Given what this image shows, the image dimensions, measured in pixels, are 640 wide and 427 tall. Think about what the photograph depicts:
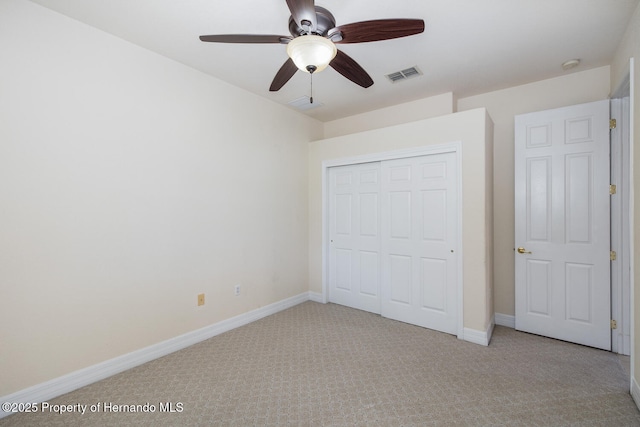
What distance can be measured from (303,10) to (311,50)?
0.20m

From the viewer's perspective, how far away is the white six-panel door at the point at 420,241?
3125 millimetres

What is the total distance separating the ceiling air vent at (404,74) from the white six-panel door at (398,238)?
0.87 metres

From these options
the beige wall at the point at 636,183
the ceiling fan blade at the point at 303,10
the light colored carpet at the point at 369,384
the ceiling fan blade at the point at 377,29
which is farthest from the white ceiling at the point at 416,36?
the light colored carpet at the point at 369,384

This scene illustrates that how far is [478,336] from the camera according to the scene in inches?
113

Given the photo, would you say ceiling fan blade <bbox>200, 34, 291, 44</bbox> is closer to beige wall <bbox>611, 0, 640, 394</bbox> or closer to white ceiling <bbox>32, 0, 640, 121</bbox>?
white ceiling <bbox>32, 0, 640, 121</bbox>

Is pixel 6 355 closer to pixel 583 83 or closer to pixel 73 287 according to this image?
pixel 73 287

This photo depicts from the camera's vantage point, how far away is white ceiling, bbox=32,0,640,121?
203cm

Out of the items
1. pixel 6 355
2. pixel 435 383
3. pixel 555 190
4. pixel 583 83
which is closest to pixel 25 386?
pixel 6 355

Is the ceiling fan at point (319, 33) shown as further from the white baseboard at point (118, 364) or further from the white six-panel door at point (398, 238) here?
the white baseboard at point (118, 364)

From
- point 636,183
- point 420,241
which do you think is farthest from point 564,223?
point 420,241

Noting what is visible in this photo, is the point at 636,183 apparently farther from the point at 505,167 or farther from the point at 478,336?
the point at 478,336

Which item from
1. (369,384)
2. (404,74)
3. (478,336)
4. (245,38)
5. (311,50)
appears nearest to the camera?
(311,50)

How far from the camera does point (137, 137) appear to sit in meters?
2.54

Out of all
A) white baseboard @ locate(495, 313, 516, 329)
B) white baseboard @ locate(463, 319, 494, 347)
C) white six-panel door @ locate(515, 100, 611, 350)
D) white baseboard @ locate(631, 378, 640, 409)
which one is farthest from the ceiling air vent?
white baseboard @ locate(631, 378, 640, 409)
